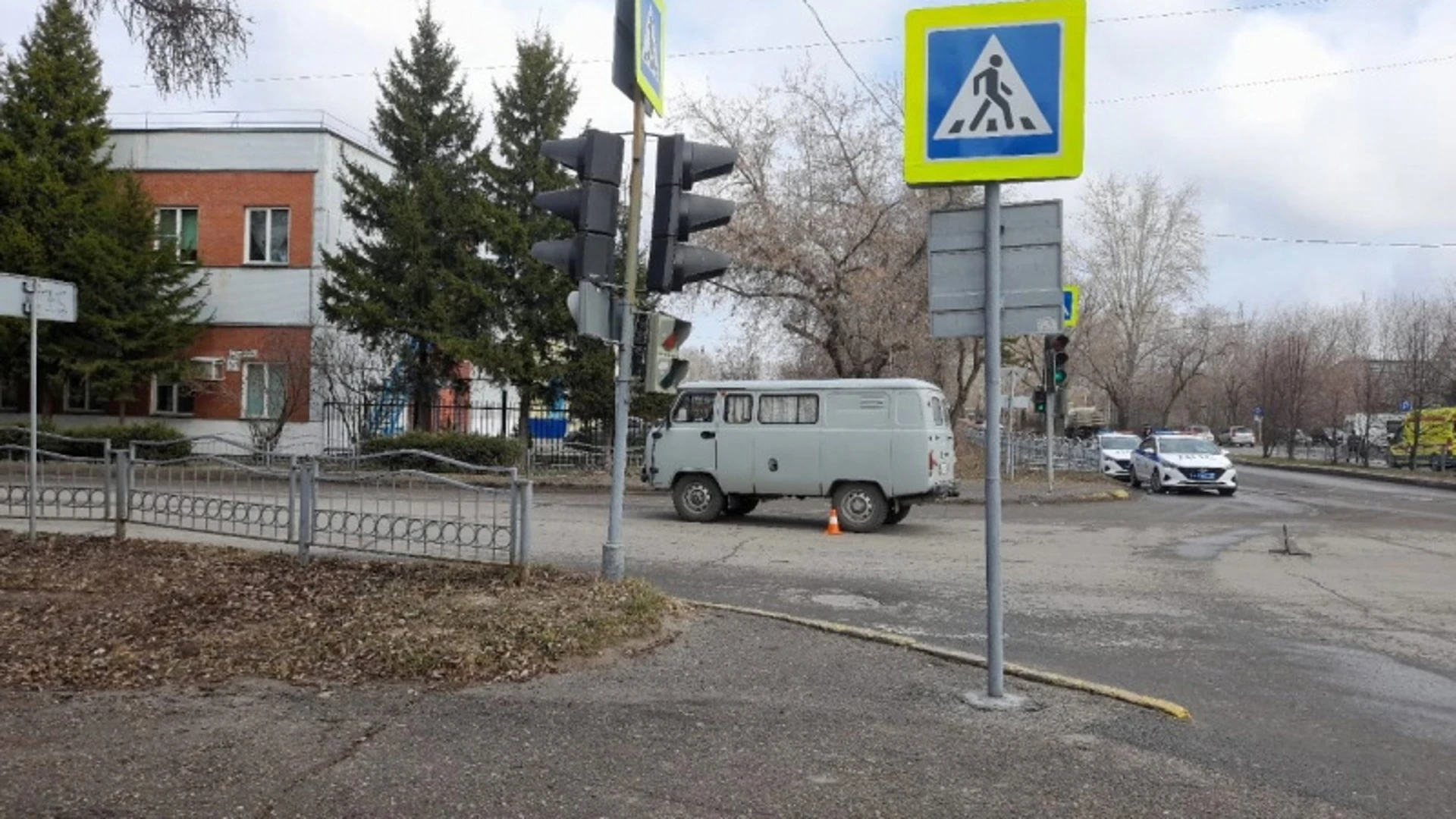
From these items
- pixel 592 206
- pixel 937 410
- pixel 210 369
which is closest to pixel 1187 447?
pixel 937 410

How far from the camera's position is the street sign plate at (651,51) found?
790 cm

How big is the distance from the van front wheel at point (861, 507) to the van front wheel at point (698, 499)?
190 centimetres

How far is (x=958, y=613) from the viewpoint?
8.90 meters

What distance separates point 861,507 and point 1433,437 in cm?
3258

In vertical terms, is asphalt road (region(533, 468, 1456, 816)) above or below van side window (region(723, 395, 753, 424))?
below

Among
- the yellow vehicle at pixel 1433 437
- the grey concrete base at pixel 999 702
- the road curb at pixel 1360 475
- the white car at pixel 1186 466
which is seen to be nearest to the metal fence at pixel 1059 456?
the white car at pixel 1186 466

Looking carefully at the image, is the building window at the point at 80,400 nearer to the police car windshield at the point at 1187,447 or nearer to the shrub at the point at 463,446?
the shrub at the point at 463,446

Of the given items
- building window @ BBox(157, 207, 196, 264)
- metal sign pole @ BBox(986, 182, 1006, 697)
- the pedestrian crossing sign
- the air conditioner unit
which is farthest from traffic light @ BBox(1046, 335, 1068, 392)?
building window @ BBox(157, 207, 196, 264)

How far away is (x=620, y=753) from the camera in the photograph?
4828 millimetres

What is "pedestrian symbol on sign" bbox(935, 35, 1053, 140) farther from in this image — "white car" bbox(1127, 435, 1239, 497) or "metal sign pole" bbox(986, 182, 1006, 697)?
"white car" bbox(1127, 435, 1239, 497)

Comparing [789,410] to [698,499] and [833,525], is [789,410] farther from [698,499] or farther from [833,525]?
[698,499]

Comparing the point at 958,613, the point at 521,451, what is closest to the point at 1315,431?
the point at 521,451

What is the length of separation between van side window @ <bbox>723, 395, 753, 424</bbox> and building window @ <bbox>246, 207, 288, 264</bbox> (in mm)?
15787

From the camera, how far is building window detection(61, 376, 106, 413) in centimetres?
2595
